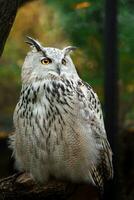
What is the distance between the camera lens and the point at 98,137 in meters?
4.32

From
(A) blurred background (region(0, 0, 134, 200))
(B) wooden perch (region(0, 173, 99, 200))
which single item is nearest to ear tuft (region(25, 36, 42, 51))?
(B) wooden perch (region(0, 173, 99, 200))

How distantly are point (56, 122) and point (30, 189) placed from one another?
416 mm

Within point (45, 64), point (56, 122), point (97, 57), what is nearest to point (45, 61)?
point (45, 64)

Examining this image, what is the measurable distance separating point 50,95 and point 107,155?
0.56 m

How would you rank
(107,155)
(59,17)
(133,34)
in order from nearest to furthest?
(107,155) → (133,34) → (59,17)

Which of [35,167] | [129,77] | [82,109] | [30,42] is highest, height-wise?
[129,77]

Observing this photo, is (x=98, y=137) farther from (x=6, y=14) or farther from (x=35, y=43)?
(x=6, y=14)

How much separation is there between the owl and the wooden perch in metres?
0.08

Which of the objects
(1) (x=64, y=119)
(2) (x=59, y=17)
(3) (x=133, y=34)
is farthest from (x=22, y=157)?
(2) (x=59, y=17)

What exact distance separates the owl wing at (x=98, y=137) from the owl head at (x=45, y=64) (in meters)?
0.14

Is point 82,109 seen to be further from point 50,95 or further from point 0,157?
point 0,157

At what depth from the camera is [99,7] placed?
22.1 ft

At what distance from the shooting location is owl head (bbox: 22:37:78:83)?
415cm

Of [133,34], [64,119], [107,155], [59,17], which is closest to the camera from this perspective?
[64,119]
